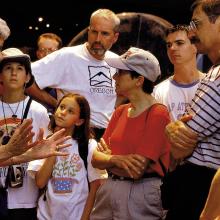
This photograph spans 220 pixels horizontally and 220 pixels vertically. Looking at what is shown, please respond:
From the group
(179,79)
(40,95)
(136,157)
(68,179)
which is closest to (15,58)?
(40,95)

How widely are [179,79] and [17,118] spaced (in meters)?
1.28

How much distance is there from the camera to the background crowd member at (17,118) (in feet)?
14.1

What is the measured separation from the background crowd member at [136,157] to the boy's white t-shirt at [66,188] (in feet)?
1.17

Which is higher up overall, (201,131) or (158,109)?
(201,131)

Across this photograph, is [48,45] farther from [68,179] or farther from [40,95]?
[68,179]

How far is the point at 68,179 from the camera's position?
4.19 m

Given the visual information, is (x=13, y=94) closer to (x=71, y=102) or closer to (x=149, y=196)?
(x=71, y=102)

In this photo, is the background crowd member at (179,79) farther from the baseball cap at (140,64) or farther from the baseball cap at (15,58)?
the baseball cap at (15,58)

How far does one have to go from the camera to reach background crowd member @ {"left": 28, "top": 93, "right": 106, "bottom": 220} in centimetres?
416

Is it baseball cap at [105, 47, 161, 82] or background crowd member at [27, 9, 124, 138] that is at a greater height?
baseball cap at [105, 47, 161, 82]

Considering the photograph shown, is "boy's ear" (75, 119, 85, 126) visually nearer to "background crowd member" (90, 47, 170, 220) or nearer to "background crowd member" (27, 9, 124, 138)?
"background crowd member" (27, 9, 124, 138)

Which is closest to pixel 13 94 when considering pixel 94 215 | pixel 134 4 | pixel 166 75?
pixel 94 215

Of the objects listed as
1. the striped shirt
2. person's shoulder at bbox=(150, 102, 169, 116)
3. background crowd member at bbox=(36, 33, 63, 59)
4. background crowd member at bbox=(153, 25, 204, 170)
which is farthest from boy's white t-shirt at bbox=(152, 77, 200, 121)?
background crowd member at bbox=(36, 33, 63, 59)

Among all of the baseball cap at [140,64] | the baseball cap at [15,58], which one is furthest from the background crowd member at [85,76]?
the baseball cap at [140,64]
